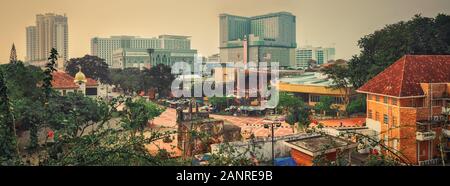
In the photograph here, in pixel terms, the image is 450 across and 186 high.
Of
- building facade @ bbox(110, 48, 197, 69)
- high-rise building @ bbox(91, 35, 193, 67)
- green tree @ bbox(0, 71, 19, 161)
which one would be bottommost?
green tree @ bbox(0, 71, 19, 161)

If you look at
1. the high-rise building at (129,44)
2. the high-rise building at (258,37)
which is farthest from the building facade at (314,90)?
the high-rise building at (129,44)

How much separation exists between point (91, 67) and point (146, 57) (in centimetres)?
1226

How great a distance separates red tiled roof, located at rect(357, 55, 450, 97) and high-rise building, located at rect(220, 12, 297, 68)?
963 centimetres

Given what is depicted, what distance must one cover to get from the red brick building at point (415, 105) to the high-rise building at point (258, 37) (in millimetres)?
9870

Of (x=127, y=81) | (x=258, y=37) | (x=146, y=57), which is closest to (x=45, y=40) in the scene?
(x=127, y=81)

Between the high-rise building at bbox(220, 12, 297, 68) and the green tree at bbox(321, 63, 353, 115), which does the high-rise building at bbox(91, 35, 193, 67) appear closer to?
the high-rise building at bbox(220, 12, 297, 68)

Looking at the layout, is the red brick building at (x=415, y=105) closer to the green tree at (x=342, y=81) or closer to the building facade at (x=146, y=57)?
the green tree at (x=342, y=81)

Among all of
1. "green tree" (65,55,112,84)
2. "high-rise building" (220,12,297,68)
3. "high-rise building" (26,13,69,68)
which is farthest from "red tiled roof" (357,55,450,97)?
"green tree" (65,55,112,84)

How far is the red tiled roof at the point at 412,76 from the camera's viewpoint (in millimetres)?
6949

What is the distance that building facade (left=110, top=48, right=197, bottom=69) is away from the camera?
26.8m

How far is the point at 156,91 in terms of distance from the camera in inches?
693
